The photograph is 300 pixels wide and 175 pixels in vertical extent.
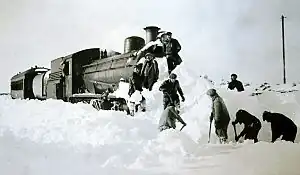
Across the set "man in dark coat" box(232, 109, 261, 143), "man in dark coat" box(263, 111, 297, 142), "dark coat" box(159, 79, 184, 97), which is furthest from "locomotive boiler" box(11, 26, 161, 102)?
"man in dark coat" box(263, 111, 297, 142)

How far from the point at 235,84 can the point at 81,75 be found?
79 centimetres

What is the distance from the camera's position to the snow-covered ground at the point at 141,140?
2.06 meters

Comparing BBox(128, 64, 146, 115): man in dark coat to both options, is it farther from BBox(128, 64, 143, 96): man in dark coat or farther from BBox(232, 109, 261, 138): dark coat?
BBox(232, 109, 261, 138): dark coat

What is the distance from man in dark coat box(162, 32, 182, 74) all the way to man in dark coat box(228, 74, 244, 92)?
0.92 ft

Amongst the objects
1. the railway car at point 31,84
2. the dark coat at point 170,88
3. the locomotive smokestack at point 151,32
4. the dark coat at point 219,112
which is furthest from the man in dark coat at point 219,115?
the railway car at point 31,84

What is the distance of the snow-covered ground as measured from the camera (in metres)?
Answer: 2.06

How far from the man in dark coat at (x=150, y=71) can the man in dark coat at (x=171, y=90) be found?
0.17 feet

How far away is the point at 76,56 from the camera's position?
2.17 m

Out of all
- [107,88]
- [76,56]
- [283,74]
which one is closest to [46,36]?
[76,56]

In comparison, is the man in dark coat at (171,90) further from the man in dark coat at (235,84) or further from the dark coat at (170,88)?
the man in dark coat at (235,84)

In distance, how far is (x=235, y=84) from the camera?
7.02 feet

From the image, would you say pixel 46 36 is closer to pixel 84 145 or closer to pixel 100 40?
pixel 100 40

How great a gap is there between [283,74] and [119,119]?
851 mm

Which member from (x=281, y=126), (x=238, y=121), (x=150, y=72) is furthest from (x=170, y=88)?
(x=281, y=126)
